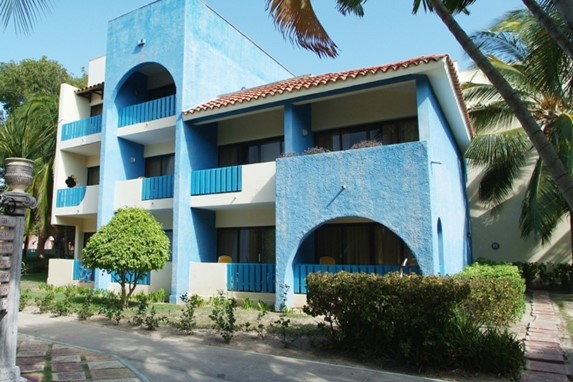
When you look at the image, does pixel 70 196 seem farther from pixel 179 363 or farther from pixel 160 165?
pixel 179 363

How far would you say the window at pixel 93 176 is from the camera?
67.3 ft

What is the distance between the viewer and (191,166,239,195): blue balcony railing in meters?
13.9

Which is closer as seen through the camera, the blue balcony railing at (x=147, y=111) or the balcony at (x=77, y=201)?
the blue balcony railing at (x=147, y=111)

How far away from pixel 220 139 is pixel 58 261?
30.5 feet

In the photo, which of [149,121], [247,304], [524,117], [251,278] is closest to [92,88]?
[149,121]

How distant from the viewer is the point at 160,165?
1775 centimetres

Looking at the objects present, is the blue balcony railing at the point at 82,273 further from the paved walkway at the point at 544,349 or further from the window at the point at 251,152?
the paved walkway at the point at 544,349

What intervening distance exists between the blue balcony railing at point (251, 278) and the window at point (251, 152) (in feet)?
13.2

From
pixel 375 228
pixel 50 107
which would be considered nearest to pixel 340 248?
pixel 375 228

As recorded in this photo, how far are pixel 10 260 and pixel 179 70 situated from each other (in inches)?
437

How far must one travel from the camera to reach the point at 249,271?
13.2m

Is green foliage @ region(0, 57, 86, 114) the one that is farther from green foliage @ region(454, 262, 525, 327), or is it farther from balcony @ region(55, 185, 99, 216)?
green foliage @ region(454, 262, 525, 327)

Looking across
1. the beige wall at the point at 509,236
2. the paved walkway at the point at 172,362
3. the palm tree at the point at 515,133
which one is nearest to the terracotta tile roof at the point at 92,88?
the paved walkway at the point at 172,362

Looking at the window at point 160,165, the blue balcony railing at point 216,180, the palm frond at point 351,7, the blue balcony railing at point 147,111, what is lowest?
the blue balcony railing at point 216,180
